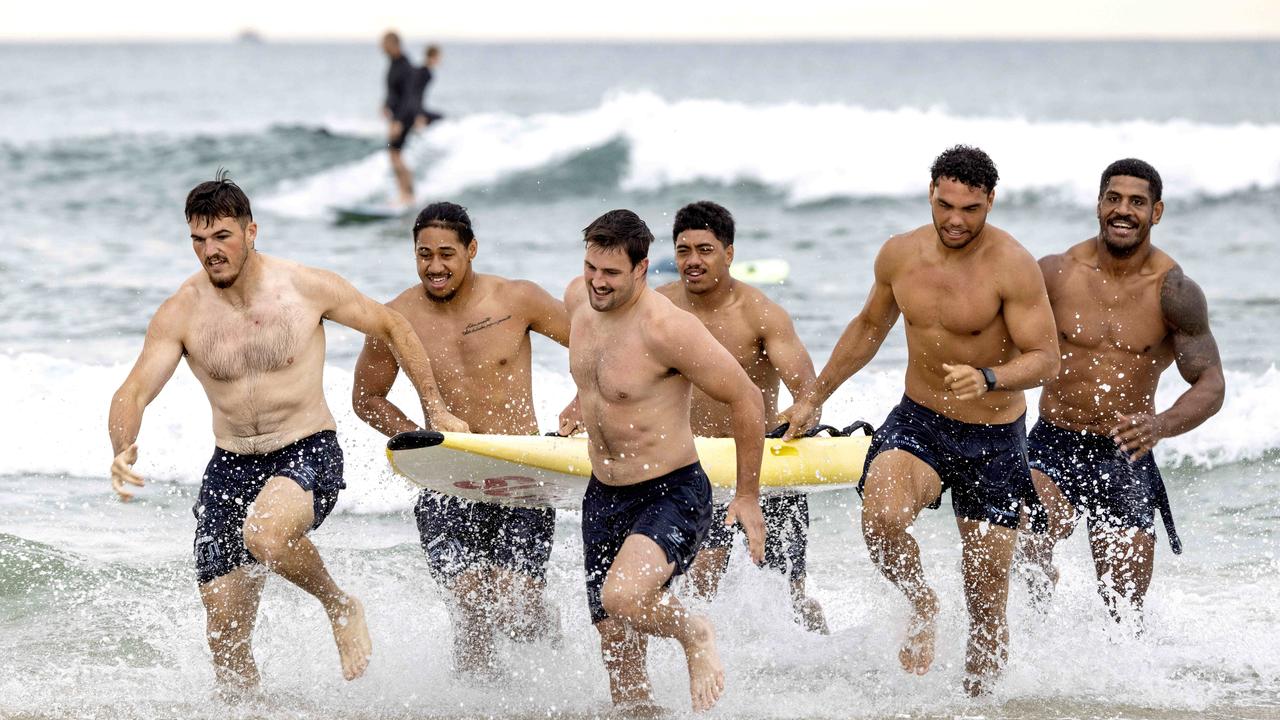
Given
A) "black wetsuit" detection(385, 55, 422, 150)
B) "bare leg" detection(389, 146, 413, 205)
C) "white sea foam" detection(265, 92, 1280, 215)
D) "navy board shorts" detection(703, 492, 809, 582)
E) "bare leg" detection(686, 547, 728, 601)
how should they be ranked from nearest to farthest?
"bare leg" detection(686, 547, 728, 601), "navy board shorts" detection(703, 492, 809, 582), "black wetsuit" detection(385, 55, 422, 150), "white sea foam" detection(265, 92, 1280, 215), "bare leg" detection(389, 146, 413, 205)

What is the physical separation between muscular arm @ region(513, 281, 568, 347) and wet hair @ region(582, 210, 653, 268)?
108 centimetres

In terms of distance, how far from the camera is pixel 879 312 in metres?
5.39

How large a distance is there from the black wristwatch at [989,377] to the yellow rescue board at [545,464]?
0.91 m

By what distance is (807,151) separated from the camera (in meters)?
23.4

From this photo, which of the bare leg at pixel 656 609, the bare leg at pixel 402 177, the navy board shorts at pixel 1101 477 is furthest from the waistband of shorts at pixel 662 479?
the bare leg at pixel 402 177

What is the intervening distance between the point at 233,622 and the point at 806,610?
2.46 metres

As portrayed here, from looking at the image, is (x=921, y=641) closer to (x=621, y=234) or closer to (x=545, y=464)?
(x=545, y=464)

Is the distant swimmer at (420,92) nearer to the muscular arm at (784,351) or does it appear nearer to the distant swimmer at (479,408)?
the distant swimmer at (479,408)

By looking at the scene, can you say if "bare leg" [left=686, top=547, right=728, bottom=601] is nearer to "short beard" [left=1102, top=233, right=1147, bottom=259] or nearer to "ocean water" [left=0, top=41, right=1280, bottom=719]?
"ocean water" [left=0, top=41, right=1280, bottom=719]

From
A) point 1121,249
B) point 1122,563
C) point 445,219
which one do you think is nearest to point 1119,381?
point 1121,249

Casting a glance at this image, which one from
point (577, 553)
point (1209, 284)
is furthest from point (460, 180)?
point (577, 553)

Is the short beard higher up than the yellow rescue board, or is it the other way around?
the short beard

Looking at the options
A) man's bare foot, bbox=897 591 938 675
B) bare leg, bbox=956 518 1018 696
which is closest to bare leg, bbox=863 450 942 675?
man's bare foot, bbox=897 591 938 675

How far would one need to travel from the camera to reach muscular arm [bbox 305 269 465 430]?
208 inches
